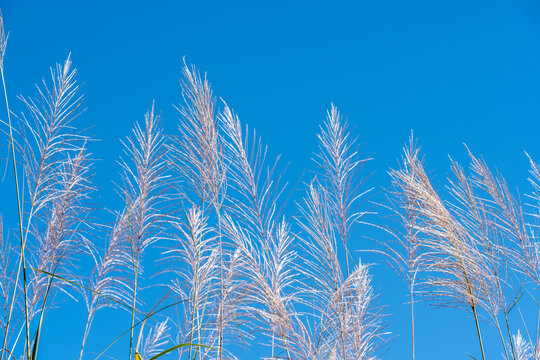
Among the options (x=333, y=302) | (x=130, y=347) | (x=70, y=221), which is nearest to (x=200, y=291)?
(x=130, y=347)

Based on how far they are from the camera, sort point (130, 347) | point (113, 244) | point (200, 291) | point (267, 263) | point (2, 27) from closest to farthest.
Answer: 1. point (2, 27)
2. point (267, 263)
3. point (130, 347)
4. point (200, 291)
5. point (113, 244)

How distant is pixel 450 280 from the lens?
2176mm

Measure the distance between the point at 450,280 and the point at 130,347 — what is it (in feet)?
4.98

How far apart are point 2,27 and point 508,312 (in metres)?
2.41

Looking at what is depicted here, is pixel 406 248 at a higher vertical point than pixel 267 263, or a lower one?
higher

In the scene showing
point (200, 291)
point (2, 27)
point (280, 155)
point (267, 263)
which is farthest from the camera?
point (200, 291)

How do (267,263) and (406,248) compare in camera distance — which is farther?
(406,248)

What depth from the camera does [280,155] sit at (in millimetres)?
2080

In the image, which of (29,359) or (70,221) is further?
(70,221)

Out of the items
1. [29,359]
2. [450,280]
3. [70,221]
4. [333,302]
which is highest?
[70,221]

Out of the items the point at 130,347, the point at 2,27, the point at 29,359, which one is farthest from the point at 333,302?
the point at 2,27

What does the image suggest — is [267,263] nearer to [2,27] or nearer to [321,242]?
[321,242]

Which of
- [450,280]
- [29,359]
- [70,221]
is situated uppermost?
[70,221]

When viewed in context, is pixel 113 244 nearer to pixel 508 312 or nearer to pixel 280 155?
pixel 280 155
